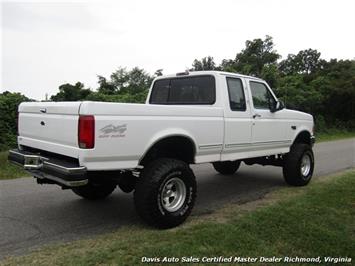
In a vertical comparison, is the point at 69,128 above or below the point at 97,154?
above

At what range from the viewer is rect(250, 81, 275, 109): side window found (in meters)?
6.60

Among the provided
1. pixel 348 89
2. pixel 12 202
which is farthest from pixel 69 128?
pixel 348 89

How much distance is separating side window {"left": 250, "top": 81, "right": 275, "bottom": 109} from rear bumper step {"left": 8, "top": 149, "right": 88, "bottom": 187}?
11.3 feet

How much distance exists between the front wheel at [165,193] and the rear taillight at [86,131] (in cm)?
91

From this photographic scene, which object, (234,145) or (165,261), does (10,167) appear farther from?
(165,261)

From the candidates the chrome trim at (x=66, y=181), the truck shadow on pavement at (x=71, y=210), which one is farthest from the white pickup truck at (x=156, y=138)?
the truck shadow on pavement at (x=71, y=210)

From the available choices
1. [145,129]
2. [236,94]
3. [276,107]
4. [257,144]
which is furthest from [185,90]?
[145,129]

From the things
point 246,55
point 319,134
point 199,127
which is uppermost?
point 246,55

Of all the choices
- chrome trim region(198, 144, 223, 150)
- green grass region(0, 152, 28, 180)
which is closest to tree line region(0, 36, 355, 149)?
green grass region(0, 152, 28, 180)

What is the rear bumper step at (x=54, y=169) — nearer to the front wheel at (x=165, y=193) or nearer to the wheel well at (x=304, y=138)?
the front wheel at (x=165, y=193)

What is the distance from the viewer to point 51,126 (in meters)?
4.69

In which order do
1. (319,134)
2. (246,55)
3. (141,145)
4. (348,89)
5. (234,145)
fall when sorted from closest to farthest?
(141,145)
(234,145)
(319,134)
(348,89)
(246,55)

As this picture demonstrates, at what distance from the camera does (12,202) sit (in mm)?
6086

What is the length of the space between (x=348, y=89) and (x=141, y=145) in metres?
25.4
